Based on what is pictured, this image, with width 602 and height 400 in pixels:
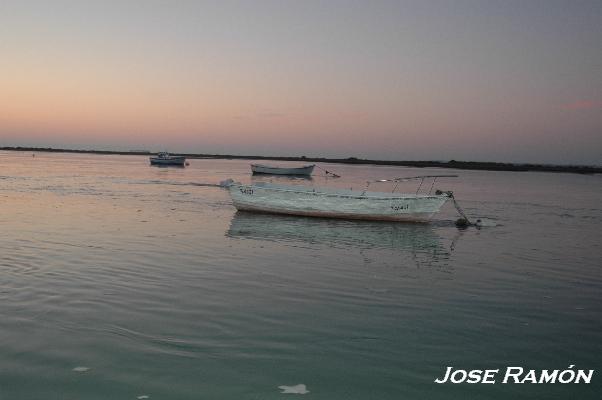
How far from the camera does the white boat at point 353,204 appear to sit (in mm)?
20875

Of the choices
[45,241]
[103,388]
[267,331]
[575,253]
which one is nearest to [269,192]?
[45,241]

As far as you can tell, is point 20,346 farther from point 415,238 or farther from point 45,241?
point 415,238

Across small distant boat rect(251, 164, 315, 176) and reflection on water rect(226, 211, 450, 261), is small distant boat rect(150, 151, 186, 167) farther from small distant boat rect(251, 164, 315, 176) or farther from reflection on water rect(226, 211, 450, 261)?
reflection on water rect(226, 211, 450, 261)

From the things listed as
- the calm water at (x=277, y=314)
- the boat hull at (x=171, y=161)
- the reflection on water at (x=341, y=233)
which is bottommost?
the calm water at (x=277, y=314)

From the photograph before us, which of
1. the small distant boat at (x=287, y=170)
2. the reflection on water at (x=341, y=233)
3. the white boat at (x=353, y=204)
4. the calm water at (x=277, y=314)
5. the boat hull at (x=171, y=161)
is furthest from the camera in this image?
the boat hull at (x=171, y=161)

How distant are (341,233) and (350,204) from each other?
140 inches

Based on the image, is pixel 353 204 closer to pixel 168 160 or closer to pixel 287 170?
pixel 287 170

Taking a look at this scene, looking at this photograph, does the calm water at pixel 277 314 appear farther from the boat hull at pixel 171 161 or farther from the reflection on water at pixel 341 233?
the boat hull at pixel 171 161

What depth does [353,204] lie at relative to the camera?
2089 cm

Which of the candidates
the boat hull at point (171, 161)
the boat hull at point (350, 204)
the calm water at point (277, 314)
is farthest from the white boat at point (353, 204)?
the boat hull at point (171, 161)

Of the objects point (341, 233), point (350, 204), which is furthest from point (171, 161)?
point (341, 233)

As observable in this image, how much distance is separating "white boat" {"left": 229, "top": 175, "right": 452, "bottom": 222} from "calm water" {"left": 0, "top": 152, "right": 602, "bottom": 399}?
5081mm

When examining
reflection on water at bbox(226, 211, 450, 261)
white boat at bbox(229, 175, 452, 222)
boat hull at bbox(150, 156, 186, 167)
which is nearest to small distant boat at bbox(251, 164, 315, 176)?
boat hull at bbox(150, 156, 186, 167)

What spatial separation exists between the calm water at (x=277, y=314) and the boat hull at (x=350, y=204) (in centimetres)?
509
